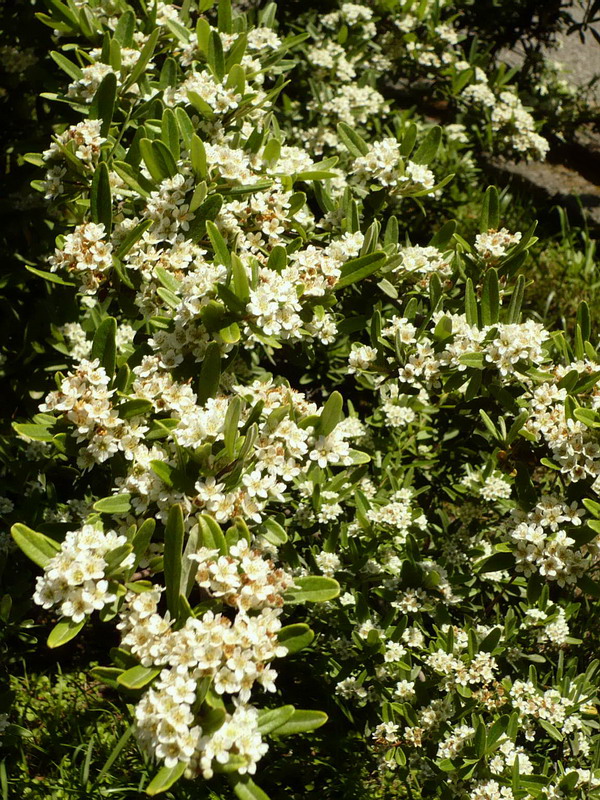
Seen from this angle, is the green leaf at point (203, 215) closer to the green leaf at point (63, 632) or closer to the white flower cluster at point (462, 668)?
the green leaf at point (63, 632)

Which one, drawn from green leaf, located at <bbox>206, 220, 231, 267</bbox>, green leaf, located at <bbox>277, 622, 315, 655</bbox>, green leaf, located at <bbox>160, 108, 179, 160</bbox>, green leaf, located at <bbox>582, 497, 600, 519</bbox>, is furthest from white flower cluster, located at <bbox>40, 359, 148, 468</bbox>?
green leaf, located at <bbox>582, 497, 600, 519</bbox>

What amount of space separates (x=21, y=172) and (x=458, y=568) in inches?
87.5

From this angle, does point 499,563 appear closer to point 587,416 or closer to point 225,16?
point 587,416

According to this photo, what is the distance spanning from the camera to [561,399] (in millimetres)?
1814

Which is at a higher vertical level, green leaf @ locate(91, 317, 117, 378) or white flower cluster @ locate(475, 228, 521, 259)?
white flower cluster @ locate(475, 228, 521, 259)

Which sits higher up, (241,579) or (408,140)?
(408,140)

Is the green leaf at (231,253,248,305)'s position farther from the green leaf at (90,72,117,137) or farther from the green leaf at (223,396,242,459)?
the green leaf at (90,72,117,137)

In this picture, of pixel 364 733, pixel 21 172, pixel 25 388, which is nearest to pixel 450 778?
pixel 364 733

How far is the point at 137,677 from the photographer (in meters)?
1.32

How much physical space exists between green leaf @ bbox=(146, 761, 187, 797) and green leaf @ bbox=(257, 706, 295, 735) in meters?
0.15

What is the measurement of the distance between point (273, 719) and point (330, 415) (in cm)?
64

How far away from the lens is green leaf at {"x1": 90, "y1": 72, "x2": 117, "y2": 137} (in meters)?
1.94

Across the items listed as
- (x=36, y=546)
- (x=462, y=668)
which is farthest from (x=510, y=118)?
(x=36, y=546)

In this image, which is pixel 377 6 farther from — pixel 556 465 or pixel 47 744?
pixel 47 744
